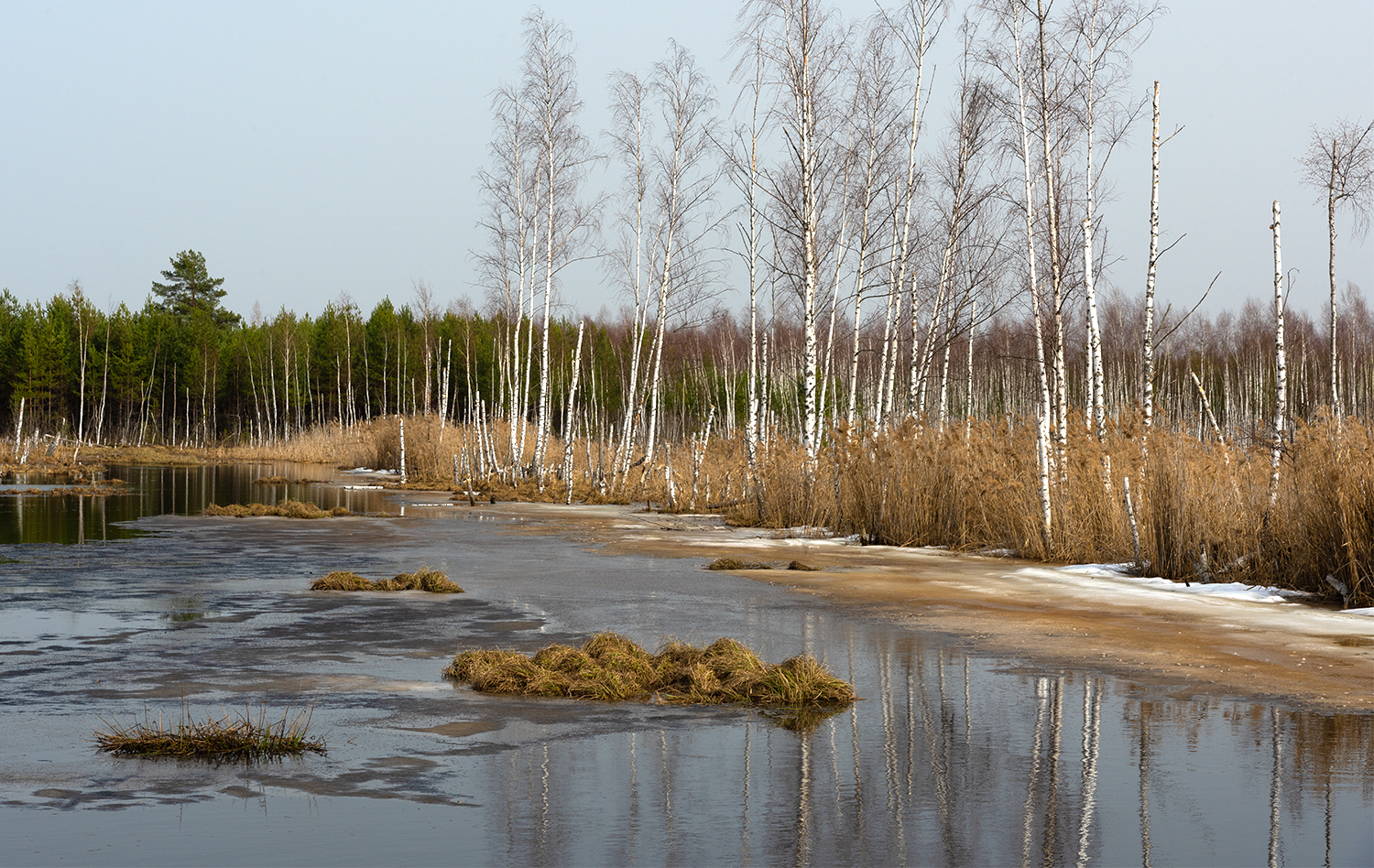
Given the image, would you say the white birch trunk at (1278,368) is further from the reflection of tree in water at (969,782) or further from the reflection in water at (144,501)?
the reflection in water at (144,501)

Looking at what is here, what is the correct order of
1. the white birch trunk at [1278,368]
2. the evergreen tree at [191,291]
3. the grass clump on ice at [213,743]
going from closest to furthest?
the grass clump on ice at [213,743] → the white birch trunk at [1278,368] → the evergreen tree at [191,291]

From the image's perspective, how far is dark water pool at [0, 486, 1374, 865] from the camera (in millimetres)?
4445

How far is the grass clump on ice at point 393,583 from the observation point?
40.3ft

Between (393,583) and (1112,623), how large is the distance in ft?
24.0

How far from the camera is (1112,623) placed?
10.1 metres

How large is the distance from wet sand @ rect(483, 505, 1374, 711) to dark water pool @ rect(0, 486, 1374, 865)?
1.57ft

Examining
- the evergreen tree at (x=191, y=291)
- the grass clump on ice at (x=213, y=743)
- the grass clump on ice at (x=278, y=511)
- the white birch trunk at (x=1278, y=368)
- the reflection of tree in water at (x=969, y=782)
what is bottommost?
the reflection of tree in water at (x=969, y=782)

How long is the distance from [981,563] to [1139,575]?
2.43 metres

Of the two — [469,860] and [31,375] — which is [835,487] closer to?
[469,860]

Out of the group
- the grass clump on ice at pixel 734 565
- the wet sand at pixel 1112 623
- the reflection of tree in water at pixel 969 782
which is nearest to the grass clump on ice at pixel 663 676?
the reflection of tree in water at pixel 969 782

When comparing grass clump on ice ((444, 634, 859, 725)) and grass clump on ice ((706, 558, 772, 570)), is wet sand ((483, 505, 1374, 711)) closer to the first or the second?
grass clump on ice ((706, 558, 772, 570))

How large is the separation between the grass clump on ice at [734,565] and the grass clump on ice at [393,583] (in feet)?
12.1

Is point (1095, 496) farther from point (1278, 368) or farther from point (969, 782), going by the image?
point (969, 782)

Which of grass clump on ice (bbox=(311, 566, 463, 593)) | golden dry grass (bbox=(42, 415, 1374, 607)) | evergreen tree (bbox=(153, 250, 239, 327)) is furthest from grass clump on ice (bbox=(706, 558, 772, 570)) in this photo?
evergreen tree (bbox=(153, 250, 239, 327))
